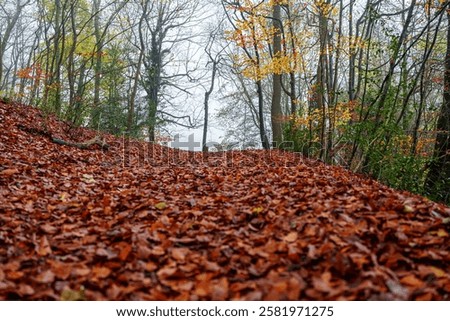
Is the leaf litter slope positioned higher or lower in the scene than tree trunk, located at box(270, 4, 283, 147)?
lower

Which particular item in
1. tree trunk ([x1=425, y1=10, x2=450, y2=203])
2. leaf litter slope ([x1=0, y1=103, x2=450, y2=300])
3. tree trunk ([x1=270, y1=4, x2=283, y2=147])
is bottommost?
leaf litter slope ([x1=0, y1=103, x2=450, y2=300])

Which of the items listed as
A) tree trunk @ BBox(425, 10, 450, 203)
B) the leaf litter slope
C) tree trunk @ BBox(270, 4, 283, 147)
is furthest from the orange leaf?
tree trunk @ BBox(270, 4, 283, 147)

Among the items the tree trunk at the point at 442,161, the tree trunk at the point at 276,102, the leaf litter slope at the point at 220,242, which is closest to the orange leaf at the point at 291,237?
the leaf litter slope at the point at 220,242

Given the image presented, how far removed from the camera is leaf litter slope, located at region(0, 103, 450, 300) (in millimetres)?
2141

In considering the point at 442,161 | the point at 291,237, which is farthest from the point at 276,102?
the point at 291,237

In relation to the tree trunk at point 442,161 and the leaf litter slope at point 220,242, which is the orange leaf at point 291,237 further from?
the tree trunk at point 442,161

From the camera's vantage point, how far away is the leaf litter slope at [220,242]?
2.14 meters

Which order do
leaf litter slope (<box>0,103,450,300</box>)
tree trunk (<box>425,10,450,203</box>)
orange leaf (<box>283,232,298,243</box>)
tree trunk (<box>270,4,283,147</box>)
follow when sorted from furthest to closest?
tree trunk (<box>270,4,283,147</box>) → tree trunk (<box>425,10,450,203</box>) → orange leaf (<box>283,232,298,243</box>) → leaf litter slope (<box>0,103,450,300</box>)

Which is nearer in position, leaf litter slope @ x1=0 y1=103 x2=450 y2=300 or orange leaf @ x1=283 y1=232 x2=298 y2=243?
leaf litter slope @ x1=0 y1=103 x2=450 y2=300

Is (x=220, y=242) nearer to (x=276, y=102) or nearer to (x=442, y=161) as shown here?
(x=442, y=161)

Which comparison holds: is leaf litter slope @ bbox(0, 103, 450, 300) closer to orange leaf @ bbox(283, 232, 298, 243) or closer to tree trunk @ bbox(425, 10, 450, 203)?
orange leaf @ bbox(283, 232, 298, 243)

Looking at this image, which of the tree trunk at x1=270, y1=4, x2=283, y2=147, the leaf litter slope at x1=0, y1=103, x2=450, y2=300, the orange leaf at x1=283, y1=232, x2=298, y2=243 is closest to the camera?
the leaf litter slope at x1=0, y1=103, x2=450, y2=300

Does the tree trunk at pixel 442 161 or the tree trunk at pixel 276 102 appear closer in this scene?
the tree trunk at pixel 442 161
